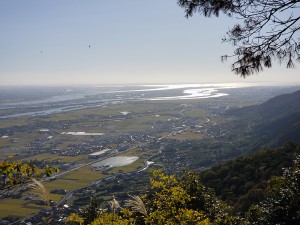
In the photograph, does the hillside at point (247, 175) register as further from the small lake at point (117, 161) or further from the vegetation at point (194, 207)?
the small lake at point (117, 161)

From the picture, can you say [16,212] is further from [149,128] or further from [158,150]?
[149,128]

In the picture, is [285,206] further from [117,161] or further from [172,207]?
[117,161]

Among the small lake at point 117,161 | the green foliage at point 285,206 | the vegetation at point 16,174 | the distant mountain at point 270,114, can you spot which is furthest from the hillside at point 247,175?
the distant mountain at point 270,114

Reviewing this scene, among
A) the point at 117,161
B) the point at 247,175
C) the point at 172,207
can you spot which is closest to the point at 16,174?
the point at 172,207

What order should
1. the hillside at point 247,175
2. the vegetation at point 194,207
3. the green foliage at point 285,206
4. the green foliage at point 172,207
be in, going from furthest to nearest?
the hillside at point 247,175 → the green foliage at point 285,206 → the vegetation at point 194,207 → the green foliage at point 172,207

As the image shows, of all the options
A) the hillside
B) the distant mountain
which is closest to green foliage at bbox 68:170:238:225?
the hillside

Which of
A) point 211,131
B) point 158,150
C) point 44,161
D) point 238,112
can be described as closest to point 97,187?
point 44,161

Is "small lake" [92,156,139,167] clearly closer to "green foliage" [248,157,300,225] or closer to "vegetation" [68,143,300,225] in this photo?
"vegetation" [68,143,300,225]

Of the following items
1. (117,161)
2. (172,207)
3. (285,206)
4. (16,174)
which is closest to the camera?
(16,174)
